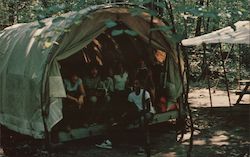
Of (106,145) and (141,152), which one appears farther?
(106,145)

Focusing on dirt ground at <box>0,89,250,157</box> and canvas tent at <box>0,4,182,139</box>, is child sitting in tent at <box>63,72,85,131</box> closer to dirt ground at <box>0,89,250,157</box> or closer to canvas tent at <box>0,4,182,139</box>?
dirt ground at <box>0,89,250,157</box>

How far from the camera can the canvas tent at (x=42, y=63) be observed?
891cm

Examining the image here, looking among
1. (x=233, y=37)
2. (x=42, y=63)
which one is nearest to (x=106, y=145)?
(x=42, y=63)

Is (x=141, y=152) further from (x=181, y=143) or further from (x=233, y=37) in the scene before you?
(x=233, y=37)

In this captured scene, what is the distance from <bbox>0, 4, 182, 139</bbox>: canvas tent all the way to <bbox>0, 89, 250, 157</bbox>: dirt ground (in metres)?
0.84

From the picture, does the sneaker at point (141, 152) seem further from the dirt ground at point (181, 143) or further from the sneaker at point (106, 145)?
the sneaker at point (106, 145)

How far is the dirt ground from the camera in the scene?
9.55 m

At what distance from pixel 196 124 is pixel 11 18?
62.1 feet

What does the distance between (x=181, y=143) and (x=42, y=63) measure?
3997mm

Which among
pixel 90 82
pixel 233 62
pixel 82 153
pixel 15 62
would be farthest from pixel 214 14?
pixel 233 62

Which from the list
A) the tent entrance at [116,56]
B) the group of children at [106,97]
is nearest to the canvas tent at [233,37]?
the tent entrance at [116,56]

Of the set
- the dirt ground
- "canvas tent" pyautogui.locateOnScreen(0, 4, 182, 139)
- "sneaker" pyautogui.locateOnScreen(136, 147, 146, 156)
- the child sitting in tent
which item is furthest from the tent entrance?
"sneaker" pyautogui.locateOnScreen(136, 147, 146, 156)

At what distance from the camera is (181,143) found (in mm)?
10320

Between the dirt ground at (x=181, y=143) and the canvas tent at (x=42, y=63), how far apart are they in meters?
0.84
